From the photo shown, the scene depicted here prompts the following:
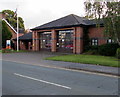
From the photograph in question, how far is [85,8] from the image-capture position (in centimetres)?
1584

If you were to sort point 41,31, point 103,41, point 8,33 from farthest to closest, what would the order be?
point 8,33, point 41,31, point 103,41

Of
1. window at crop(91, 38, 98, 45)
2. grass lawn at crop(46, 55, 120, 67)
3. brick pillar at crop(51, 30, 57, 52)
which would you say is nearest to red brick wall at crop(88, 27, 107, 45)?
window at crop(91, 38, 98, 45)

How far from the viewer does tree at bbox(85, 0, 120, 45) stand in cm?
1413

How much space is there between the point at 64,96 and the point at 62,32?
74.1ft

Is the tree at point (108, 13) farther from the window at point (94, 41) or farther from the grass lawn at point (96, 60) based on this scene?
the window at point (94, 41)

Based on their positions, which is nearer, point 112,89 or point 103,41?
point 112,89

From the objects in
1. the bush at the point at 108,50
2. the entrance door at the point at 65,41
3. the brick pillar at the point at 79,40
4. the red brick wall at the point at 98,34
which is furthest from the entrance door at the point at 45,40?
the bush at the point at 108,50

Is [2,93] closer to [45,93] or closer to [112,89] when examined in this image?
[45,93]

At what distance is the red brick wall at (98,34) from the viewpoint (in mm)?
23797

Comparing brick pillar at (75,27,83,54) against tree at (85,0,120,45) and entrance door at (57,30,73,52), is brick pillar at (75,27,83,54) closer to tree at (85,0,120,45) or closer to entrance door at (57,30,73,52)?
entrance door at (57,30,73,52)

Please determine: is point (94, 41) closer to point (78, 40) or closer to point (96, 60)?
point (78, 40)

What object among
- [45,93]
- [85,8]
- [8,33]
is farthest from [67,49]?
[45,93]

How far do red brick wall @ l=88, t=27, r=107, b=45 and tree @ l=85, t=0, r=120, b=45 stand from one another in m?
7.89

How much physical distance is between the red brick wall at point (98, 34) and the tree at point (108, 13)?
7.89 m
